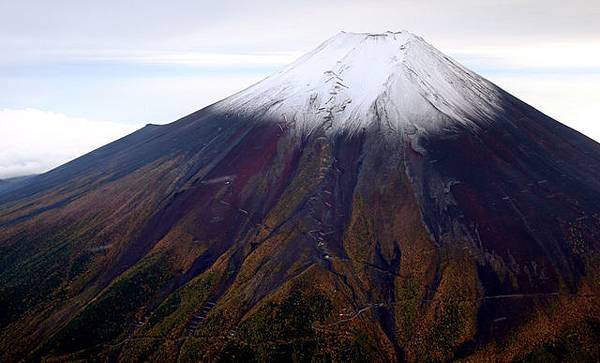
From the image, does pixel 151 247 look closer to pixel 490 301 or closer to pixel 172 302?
pixel 172 302

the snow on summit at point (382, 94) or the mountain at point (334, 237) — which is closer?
the mountain at point (334, 237)

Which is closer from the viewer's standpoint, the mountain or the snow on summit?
the mountain

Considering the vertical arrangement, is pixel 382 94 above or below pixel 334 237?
above

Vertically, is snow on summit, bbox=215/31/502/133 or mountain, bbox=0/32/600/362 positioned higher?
snow on summit, bbox=215/31/502/133

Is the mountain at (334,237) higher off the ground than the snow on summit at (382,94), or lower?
lower

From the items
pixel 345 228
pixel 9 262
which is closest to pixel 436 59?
pixel 345 228
